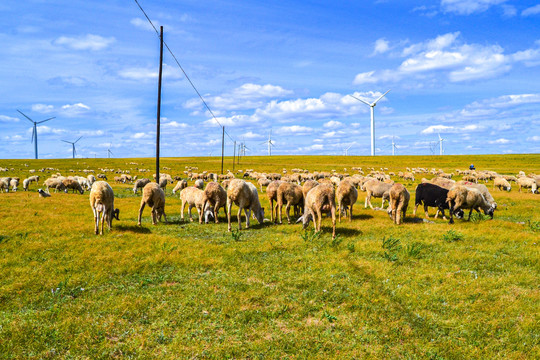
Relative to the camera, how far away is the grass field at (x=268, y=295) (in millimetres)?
6277

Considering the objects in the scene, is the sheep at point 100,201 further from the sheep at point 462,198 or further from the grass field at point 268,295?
the sheep at point 462,198

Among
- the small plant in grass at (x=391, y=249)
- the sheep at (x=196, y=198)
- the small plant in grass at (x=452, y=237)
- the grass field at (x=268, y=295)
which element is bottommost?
the grass field at (x=268, y=295)

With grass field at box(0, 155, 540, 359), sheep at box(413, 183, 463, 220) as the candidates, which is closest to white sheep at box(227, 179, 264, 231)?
grass field at box(0, 155, 540, 359)

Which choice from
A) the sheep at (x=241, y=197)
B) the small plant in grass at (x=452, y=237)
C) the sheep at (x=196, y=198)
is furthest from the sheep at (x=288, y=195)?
the small plant in grass at (x=452, y=237)

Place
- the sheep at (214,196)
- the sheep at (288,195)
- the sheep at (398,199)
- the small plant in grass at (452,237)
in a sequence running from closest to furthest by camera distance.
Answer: the small plant in grass at (452,237) → the sheep at (398,199) → the sheep at (214,196) → the sheep at (288,195)

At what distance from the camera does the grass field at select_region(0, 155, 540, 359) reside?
247 inches

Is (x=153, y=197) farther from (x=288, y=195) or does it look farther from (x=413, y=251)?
(x=413, y=251)

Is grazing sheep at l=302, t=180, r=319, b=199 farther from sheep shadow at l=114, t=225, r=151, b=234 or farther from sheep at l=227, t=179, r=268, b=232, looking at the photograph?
sheep shadow at l=114, t=225, r=151, b=234

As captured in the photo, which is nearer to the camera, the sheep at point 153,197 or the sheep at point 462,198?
→ the sheep at point 153,197

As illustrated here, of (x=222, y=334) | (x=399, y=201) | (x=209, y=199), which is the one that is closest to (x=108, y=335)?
(x=222, y=334)

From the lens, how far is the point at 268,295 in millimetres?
8422

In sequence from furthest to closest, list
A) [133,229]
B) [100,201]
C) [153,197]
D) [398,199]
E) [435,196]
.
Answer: [435,196] < [398,199] < [153,197] < [133,229] < [100,201]

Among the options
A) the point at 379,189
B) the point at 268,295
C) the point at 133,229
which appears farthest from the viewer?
the point at 379,189

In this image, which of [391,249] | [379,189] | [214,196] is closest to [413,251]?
[391,249]
